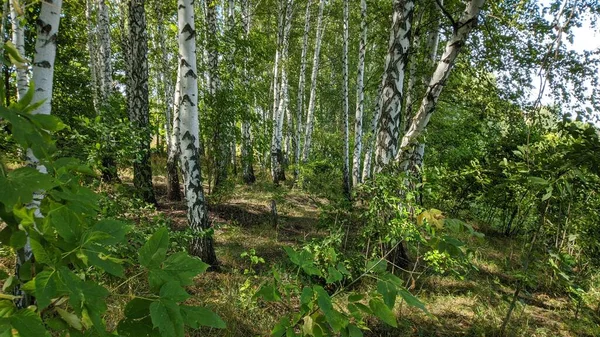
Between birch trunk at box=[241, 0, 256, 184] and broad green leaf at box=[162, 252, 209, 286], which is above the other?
birch trunk at box=[241, 0, 256, 184]

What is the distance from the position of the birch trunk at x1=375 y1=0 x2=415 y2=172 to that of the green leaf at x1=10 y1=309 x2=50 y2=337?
372 cm

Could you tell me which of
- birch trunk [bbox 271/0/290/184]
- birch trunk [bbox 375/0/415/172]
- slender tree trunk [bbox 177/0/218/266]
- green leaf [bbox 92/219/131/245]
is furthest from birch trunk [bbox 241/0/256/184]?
green leaf [bbox 92/219/131/245]

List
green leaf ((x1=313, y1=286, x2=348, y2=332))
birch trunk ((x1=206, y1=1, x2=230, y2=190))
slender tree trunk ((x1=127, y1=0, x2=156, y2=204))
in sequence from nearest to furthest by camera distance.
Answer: green leaf ((x1=313, y1=286, x2=348, y2=332)), slender tree trunk ((x1=127, y1=0, x2=156, y2=204)), birch trunk ((x1=206, y1=1, x2=230, y2=190))

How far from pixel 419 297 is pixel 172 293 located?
418 cm

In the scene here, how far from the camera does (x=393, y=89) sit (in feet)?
13.3

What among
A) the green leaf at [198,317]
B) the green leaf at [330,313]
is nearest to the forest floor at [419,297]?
the green leaf at [330,313]

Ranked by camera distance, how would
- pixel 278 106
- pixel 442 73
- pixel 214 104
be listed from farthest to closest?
1. pixel 278 106
2. pixel 214 104
3. pixel 442 73

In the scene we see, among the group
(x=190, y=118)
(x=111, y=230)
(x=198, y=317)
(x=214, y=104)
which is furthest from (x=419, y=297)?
(x=214, y=104)

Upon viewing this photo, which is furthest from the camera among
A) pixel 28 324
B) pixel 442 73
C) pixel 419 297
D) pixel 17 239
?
pixel 419 297

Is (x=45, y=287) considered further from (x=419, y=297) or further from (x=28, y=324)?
(x=419, y=297)

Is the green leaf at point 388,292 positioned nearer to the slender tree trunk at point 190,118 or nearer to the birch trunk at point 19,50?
the birch trunk at point 19,50

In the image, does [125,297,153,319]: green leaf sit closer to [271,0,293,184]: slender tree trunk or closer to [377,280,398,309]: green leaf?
[377,280,398,309]: green leaf

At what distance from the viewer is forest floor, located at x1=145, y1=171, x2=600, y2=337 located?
3.30 m

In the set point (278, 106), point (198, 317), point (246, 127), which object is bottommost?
point (198, 317)
